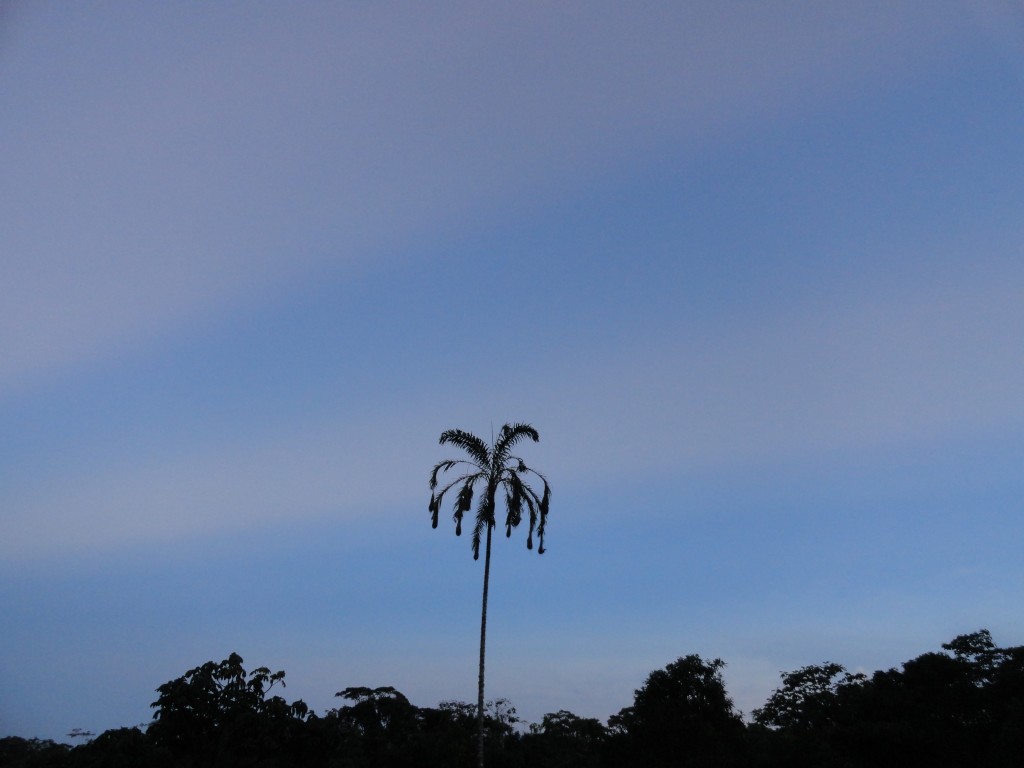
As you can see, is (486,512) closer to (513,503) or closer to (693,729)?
(513,503)

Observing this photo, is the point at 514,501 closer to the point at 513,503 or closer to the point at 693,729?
the point at 513,503

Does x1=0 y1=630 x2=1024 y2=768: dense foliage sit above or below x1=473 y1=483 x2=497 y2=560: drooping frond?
below

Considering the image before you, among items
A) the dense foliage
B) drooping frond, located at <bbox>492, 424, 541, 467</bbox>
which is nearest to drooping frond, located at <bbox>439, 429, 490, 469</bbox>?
drooping frond, located at <bbox>492, 424, 541, 467</bbox>

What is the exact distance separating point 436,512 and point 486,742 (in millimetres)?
34665

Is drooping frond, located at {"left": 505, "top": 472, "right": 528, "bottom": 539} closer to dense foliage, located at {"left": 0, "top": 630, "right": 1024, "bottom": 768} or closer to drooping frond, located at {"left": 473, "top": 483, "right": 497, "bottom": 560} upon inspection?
drooping frond, located at {"left": 473, "top": 483, "right": 497, "bottom": 560}

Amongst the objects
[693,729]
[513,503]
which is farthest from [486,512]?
[693,729]

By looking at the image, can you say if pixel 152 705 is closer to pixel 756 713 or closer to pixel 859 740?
pixel 859 740

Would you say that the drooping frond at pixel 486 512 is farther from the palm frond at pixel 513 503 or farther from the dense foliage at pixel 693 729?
the dense foliage at pixel 693 729

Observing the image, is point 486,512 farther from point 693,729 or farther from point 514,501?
point 693,729

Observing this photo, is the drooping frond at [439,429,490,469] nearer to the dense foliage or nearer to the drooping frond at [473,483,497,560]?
the drooping frond at [473,483,497,560]

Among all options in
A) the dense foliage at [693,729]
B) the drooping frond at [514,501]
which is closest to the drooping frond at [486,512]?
the drooping frond at [514,501]

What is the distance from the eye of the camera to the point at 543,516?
35594mm

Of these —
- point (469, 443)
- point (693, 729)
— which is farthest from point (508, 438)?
point (693, 729)

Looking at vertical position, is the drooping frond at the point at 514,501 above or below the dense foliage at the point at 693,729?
above
